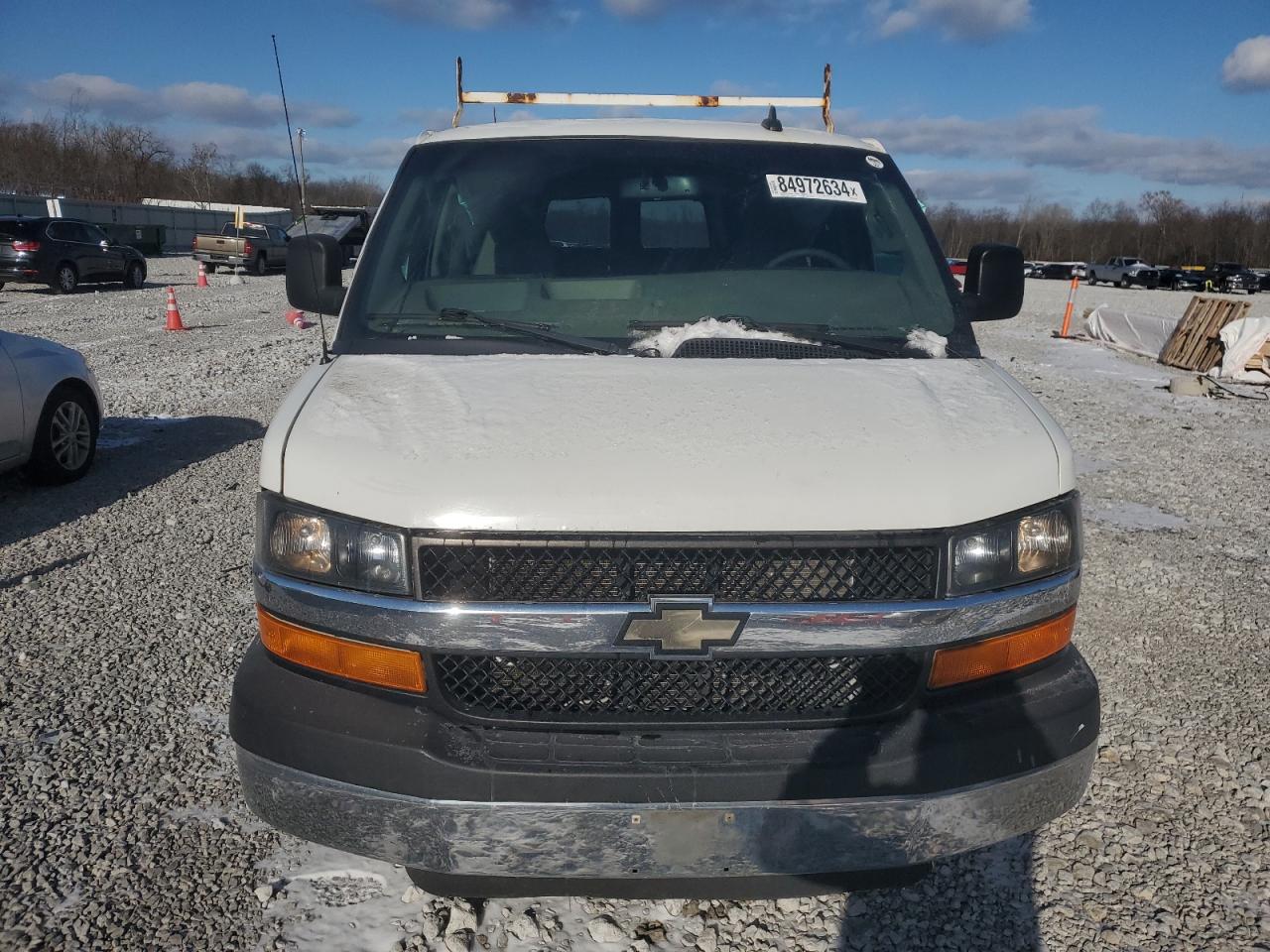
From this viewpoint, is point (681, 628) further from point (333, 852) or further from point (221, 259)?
point (221, 259)

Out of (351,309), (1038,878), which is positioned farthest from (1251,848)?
(351,309)

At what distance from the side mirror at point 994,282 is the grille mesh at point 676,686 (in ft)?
5.67

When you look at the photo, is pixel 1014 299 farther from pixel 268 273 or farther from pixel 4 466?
pixel 268 273

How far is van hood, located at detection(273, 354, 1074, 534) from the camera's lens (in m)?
1.99

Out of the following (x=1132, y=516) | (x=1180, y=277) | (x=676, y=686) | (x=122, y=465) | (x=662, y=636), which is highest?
(x=1180, y=277)

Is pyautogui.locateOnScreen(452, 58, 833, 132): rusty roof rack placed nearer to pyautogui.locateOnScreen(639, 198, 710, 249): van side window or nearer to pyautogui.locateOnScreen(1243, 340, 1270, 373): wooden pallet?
pyautogui.locateOnScreen(639, 198, 710, 249): van side window

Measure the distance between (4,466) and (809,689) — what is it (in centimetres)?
616

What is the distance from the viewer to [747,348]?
280 cm

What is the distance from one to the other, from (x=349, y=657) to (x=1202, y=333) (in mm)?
16578

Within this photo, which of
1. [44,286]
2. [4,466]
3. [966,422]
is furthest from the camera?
[44,286]

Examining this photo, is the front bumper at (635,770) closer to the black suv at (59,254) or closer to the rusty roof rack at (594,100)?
the rusty roof rack at (594,100)

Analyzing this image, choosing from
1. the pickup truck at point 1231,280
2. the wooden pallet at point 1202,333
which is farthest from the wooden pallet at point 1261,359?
the pickup truck at point 1231,280

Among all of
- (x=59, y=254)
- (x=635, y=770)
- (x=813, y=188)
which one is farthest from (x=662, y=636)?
(x=59, y=254)

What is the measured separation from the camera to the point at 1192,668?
420 centimetres
